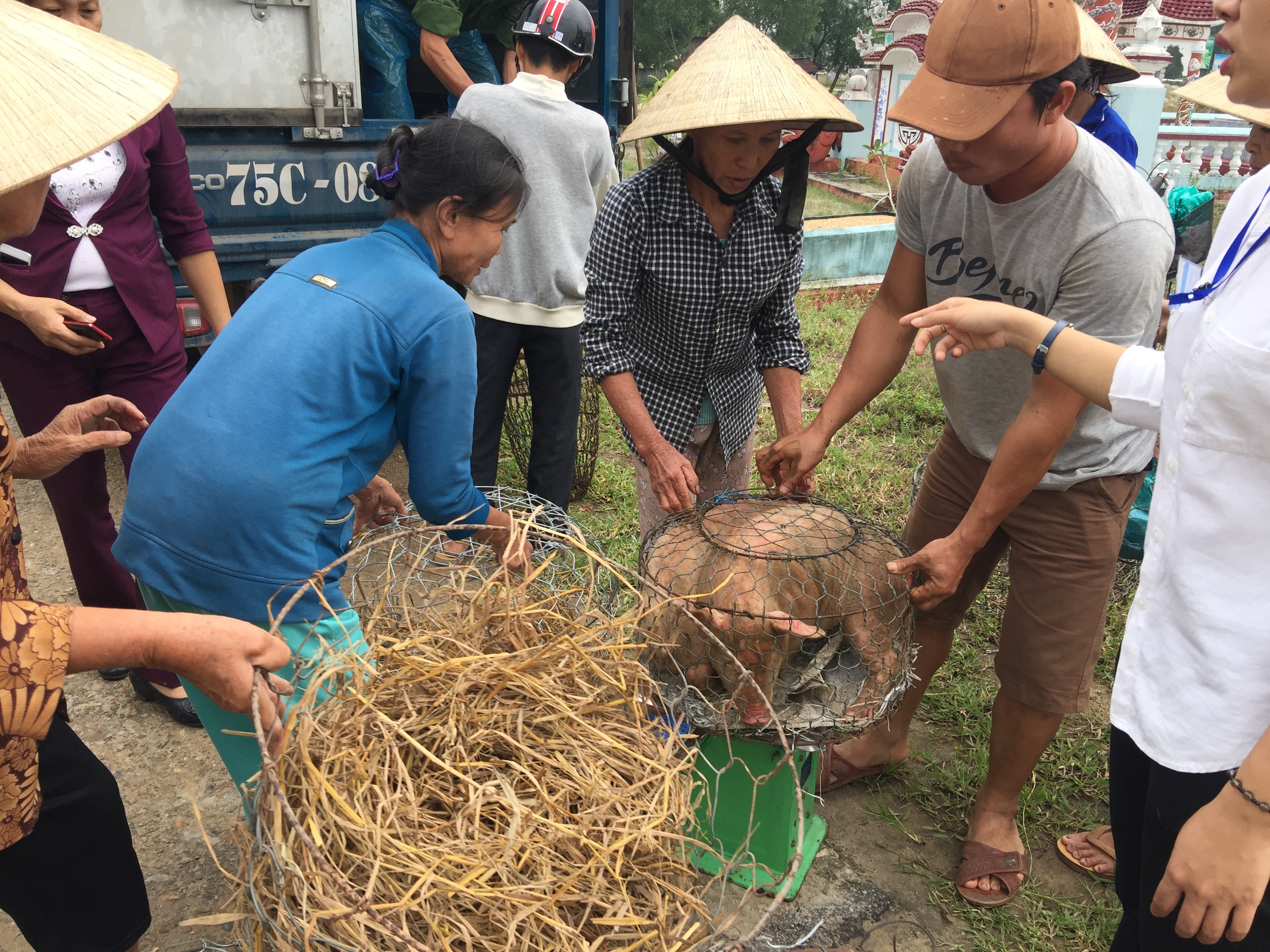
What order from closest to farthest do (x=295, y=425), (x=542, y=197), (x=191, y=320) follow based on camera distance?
(x=295, y=425)
(x=542, y=197)
(x=191, y=320)

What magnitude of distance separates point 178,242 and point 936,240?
2.37 meters

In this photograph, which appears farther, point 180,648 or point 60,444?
point 60,444

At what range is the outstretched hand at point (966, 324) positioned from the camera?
1.84 m

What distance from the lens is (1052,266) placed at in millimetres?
2230

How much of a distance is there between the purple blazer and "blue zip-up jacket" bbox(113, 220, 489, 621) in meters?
1.11

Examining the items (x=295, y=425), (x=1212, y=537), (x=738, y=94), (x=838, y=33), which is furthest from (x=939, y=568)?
(x=838, y=33)

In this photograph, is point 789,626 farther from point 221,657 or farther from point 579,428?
point 579,428

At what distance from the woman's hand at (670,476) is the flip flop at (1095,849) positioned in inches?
61.7

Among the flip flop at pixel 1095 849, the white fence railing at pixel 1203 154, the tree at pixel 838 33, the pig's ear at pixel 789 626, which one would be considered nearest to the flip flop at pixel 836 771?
the flip flop at pixel 1095 849

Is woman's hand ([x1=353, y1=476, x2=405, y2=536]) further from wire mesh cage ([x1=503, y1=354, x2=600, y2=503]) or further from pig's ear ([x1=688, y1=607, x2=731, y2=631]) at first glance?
wire mesh cage ([x1=503, y1=354, x2=600, y2=503])

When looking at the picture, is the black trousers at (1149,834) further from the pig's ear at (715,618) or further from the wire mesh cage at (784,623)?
the pig's ear at (715,618)

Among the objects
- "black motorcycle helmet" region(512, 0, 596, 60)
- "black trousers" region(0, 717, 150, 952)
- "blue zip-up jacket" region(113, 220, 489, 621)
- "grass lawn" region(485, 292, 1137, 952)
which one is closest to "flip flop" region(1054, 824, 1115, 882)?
"grass lawn" region(485, 292, 1137, 952)

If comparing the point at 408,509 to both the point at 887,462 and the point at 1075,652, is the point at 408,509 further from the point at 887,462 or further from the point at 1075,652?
the point at 887,462

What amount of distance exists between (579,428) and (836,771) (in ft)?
7.12
